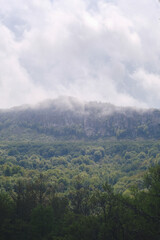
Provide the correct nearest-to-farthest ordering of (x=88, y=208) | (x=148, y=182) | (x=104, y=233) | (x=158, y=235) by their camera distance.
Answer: (x=158, y=235) < (x=104, y=233) < (x=148, y=182) < (x=88, y=208)

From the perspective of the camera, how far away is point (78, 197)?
248 feet

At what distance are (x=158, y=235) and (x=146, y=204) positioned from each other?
19.7 ft

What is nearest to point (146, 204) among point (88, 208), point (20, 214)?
point (88, 208)

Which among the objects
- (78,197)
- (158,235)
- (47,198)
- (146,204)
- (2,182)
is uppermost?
(146,204)

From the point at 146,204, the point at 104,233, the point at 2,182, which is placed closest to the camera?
the point at 146,204

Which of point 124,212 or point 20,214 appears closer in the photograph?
point 124,212

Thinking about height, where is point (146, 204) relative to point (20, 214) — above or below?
above

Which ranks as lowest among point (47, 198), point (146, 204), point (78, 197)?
point (47, 198)

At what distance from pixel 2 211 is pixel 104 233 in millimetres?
29412

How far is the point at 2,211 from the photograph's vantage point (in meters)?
53.6

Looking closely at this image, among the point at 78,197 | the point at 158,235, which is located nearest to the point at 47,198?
the point at 78,197

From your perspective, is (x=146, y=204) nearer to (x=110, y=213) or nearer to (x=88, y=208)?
(x=110, y=213)

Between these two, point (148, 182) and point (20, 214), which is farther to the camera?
point (20, 214)

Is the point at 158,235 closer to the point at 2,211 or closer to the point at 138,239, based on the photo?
the point at 138,239
